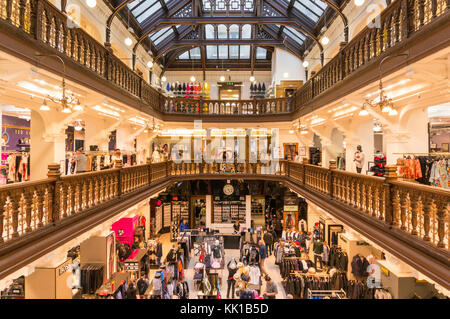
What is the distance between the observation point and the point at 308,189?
411 inches

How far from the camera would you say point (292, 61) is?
17.5 meters

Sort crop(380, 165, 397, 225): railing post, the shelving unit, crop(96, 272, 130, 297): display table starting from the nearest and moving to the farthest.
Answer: crop(380, 165, 397, 225): railing post
crop(96, 272, 130, 297): display table
the shelving unit

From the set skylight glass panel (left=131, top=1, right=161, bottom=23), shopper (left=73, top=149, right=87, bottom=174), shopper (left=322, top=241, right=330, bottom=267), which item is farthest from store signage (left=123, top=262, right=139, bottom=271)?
skylight glass panel (left=131, top=1, right=161, bottom=23)

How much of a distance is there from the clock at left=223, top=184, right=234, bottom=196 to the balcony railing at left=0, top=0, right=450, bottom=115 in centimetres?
825

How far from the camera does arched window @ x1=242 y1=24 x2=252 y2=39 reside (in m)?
17.2

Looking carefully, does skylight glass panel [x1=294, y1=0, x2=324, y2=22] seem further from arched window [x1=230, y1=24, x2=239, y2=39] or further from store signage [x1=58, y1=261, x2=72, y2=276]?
store signage [x1=58, y1=261, x2=72, y2=276]

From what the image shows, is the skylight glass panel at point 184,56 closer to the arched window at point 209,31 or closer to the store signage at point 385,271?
the arched window at point 209,31

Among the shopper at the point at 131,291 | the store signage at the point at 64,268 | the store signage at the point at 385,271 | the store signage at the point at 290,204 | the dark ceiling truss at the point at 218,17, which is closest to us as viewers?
the store signage at the point at 64,268

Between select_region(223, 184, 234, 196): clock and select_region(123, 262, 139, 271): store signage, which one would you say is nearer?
select_region(123, 262, 139, 271): store signage

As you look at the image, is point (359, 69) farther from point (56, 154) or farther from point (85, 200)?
point (56, 154)

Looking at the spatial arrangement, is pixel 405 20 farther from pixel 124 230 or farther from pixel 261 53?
pixel 261 53

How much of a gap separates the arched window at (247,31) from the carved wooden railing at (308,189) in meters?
10.2

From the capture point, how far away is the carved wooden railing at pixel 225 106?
1611cm

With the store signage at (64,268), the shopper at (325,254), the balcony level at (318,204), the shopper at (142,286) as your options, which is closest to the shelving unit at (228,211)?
the shopper at (325,254)
